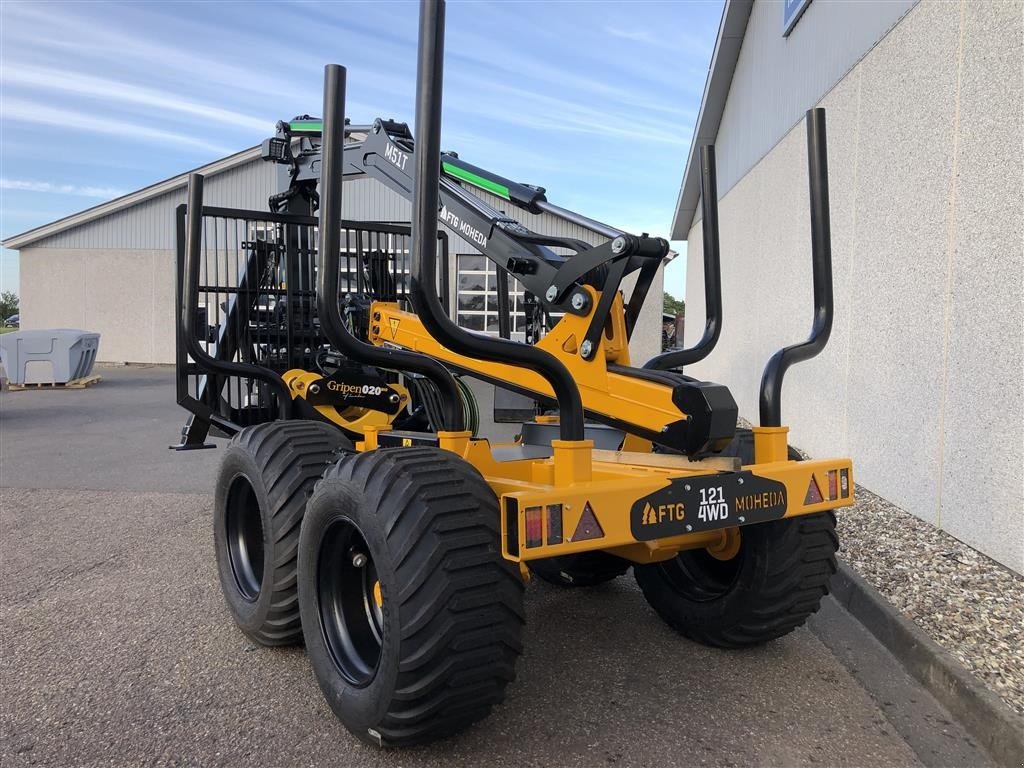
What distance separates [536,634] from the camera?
421 cm

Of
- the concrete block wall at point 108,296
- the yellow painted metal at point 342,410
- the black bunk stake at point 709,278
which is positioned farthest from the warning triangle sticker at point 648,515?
the concrete block wall at point 108,296

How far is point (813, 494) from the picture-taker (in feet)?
11.3

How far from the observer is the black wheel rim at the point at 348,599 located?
330 cm

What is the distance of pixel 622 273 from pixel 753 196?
9998mm

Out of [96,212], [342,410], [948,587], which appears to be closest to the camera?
[948,587]

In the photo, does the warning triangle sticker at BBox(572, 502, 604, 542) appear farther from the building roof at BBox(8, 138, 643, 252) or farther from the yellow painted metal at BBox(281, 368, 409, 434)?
the building roof at BBox(8, 138, 643, 252)

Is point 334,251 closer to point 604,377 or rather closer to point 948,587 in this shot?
point 604,377

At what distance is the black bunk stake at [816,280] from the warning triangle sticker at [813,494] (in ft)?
1.02

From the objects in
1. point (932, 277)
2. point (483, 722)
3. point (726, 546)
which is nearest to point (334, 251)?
point (483, 722)

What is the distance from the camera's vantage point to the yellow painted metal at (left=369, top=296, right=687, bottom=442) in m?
3.66

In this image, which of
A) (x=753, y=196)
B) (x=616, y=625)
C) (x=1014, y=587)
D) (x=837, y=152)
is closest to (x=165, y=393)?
(x=753, y=196)

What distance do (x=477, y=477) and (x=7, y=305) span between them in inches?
4580

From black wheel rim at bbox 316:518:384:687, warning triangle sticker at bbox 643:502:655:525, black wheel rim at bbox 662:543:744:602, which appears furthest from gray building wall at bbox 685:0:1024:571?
black wheel rim at bbox 316:518:384:687

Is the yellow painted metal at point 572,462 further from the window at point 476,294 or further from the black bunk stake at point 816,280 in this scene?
the window at point 476,294
